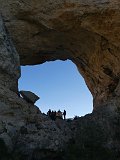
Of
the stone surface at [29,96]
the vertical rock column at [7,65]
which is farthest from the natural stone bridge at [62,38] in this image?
the stone surface at [29,96]

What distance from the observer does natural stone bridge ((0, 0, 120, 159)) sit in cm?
1733

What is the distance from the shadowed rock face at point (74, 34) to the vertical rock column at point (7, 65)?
1.75 m

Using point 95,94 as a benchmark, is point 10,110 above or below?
below

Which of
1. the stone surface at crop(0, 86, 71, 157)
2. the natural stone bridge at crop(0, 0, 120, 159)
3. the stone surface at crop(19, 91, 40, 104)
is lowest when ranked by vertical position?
the stone surface at crop(0, 86, 71, 157)

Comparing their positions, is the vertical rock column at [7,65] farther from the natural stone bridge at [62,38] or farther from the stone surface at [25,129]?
the stone surface at [25,129]

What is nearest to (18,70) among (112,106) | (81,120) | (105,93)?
(81,120)

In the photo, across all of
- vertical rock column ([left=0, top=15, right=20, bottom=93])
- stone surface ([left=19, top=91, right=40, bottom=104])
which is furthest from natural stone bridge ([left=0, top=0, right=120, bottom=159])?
stone surface ([left=19, top=91, right=40, bottom=104])

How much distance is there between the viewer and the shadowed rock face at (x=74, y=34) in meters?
18.1

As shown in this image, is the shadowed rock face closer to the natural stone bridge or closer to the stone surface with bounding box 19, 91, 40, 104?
the natural stone bridge

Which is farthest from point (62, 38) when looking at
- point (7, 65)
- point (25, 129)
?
point (25, 129)

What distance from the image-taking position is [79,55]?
22.8 meters

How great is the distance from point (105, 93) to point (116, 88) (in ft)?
6.01

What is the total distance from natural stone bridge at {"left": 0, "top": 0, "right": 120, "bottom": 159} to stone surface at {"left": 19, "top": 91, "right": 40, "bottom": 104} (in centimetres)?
219

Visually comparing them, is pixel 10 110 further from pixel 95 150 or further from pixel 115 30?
pixel 115 30
